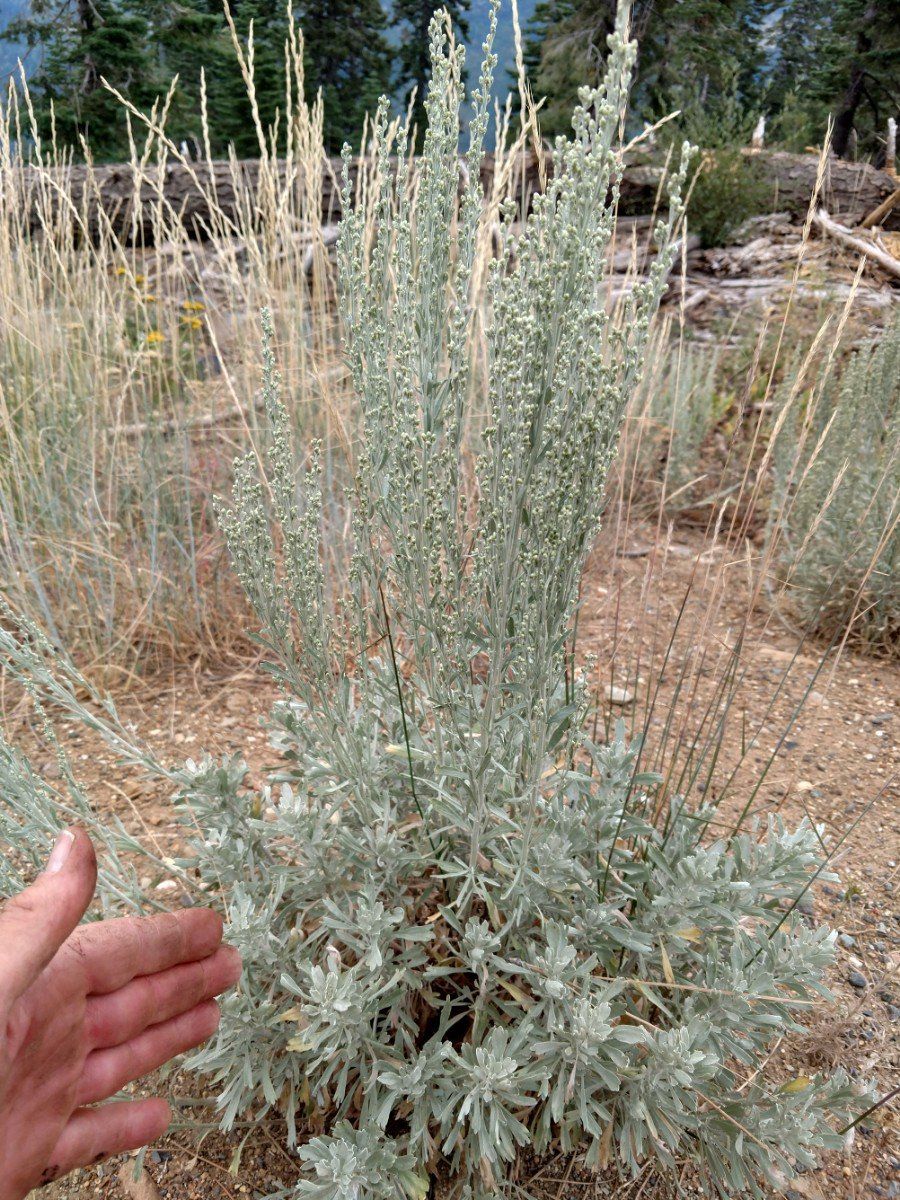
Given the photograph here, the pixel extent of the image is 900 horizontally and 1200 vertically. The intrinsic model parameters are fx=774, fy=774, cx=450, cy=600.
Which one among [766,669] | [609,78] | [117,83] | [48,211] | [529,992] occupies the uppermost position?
[117,83]

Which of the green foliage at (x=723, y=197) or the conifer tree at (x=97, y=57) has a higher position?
the conifer tree at (x=97, y=57)

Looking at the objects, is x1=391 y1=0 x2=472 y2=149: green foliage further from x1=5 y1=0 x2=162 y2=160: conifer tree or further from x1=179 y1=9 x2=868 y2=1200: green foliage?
x1=179 y1=9 x2=868 y2=1200: green foliage

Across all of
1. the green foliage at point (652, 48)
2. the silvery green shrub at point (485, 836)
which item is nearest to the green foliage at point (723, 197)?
the green foliage at point (652, 48)

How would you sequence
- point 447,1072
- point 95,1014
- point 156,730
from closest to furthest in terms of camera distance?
1. point 95,1014
2. point 447,1072
3. point 156,730

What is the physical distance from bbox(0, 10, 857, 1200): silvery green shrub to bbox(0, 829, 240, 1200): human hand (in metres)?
0.12

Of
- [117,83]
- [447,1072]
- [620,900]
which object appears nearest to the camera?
[447,1072]

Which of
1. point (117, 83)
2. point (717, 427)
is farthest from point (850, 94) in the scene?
point (717, 427)

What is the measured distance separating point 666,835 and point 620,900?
0.57ft

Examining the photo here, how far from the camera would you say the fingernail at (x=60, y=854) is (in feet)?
2.98

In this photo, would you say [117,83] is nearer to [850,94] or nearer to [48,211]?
[48,211]

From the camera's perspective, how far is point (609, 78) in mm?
918

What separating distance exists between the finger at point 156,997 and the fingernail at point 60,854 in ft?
0.85

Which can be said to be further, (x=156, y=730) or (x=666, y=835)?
(x=156, y=730)

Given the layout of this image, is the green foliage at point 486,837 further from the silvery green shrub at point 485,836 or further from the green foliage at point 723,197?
the green foliage at point 723,197
